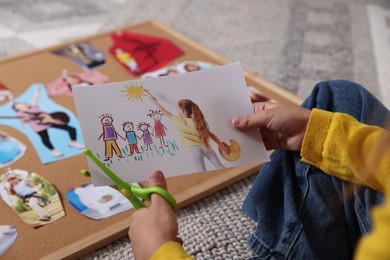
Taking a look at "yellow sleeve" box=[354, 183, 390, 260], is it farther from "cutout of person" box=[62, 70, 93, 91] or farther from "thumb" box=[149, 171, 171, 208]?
"cutout of person" box=[62, 70, 93, 91]

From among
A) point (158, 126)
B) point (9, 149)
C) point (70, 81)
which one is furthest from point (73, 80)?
point (158, 126)

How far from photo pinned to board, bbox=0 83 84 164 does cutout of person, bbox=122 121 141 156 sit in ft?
0.85

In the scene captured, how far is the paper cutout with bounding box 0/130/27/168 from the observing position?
79cm

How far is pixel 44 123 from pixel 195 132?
0.40 metres

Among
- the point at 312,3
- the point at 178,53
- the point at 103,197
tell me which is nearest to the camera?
the point at 103,197

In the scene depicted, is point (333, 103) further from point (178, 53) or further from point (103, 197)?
point (178, 53)

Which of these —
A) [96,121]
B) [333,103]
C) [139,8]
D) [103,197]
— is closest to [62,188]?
[103,197]

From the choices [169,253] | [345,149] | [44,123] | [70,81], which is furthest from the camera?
[70,81]

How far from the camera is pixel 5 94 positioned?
0.96 meters

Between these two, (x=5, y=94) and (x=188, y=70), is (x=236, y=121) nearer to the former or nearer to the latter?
(x=188, y=70)

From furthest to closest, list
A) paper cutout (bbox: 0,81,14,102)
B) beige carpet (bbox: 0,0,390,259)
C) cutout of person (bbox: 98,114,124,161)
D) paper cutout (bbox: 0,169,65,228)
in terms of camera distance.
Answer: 1. beige carpet (bbox: 0,0,390,259)
2. paper cutout (bbox: 0,81,14,102)
3. paper cutout (bbox: 0,169,65,228)
4. cutout of person (bbox: 98,114,124,161)

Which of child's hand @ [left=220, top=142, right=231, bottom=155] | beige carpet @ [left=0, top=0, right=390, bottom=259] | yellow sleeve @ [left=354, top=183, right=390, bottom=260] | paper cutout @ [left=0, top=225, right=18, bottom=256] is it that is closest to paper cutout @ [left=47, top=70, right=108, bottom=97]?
beige carpet @ [left=0, top=0, right=390, bottom=259]

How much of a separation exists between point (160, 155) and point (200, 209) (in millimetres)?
194

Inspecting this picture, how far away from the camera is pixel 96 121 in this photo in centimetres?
59
